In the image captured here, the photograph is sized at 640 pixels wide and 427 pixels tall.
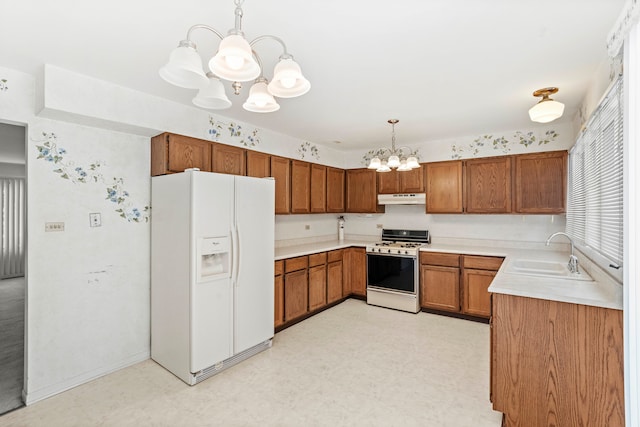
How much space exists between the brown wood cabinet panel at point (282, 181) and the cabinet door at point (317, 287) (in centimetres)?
88

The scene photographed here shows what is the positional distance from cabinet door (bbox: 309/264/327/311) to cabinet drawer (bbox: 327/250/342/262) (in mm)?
159

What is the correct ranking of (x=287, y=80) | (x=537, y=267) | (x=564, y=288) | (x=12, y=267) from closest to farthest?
(x=287, y=80) → (x=564, y=288) → (x=537, y=267) → (x=12, y=267)

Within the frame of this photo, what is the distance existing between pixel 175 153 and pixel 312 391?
237 cm

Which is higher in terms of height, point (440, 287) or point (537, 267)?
point (537, 267)

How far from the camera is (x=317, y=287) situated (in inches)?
165

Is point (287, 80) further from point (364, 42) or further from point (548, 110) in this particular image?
point (548, 110)

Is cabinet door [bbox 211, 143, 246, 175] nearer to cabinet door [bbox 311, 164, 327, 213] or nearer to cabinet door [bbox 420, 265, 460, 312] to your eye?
cabinet door [bbox 311, 164, 327, 213]

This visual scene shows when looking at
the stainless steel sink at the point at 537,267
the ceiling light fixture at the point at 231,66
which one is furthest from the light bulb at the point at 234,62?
the stainless steel sink at the point at 537,267

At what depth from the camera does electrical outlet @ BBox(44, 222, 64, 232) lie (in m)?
2.42

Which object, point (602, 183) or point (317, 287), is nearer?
point (602, 183)

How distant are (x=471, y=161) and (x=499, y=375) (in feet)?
9.70

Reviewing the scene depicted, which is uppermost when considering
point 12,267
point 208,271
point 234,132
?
point 234,132

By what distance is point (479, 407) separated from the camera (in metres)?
2.24

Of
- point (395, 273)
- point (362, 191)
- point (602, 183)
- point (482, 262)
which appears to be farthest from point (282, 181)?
point (602, 183)
